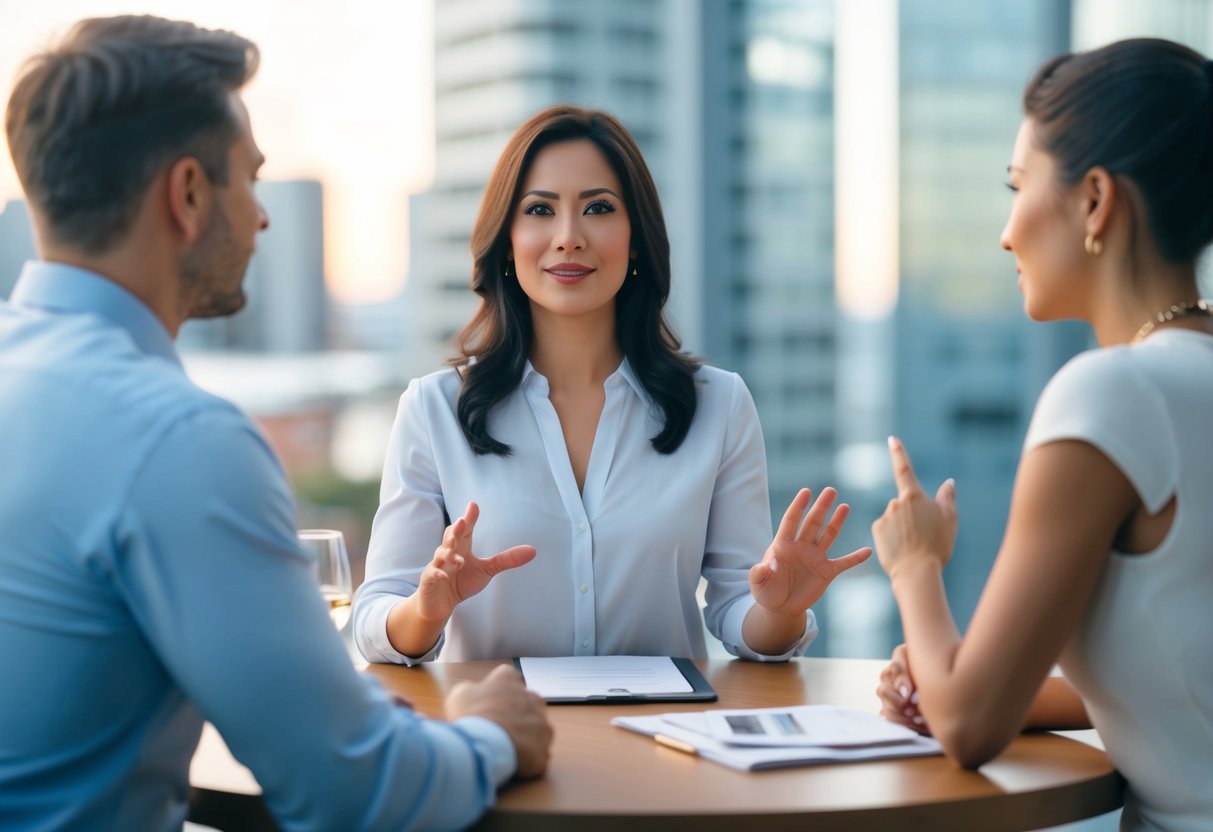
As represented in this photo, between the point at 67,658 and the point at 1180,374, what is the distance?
1.24 meters

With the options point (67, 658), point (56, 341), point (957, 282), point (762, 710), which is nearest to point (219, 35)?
point (56, 341)

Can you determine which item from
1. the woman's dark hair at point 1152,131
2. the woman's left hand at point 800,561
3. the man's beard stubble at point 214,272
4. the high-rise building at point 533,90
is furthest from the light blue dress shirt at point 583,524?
the high-rise building at point 533,90

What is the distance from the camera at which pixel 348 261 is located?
15.2ft

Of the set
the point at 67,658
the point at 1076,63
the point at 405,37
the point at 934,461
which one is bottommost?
the point at 934,461

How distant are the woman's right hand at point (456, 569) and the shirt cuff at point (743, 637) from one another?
0.48 metres

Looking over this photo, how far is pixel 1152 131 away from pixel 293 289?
11.3 ft

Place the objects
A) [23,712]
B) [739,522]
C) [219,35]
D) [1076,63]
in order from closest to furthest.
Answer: [23,712]
[219,35]
[1076,63]
[739,522]

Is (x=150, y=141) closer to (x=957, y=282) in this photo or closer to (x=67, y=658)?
(x=67, y=658)

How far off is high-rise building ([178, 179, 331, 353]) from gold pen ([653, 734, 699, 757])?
307cm

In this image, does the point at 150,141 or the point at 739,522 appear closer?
the point at 150,141

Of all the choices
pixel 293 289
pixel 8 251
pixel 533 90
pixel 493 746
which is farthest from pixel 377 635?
pixel 533 90

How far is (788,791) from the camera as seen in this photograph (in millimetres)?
1447

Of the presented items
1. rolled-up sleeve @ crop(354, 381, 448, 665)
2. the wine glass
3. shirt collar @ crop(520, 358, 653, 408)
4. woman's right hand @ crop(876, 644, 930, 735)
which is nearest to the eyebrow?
shirt collar @ crop(520, 358, 653, 408)

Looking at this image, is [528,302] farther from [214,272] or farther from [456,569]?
[214,272]
